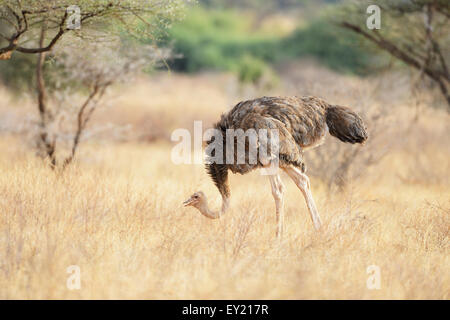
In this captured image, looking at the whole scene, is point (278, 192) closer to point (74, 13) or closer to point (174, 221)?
point (174, 221)

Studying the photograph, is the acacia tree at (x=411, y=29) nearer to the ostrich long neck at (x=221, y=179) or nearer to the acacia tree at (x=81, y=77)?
the acacia tree at (x=81, y=77)

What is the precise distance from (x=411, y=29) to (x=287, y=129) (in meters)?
5.67

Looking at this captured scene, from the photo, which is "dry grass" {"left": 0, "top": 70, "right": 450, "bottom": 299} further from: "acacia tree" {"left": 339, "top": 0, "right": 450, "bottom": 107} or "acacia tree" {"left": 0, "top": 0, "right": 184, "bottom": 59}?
"acacia tree" {"left": 339, "top": 0, "right": 450, "bottom": 107}

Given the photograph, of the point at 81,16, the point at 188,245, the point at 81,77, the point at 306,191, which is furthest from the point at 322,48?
the point at 188,245

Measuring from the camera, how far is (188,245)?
4746 mm

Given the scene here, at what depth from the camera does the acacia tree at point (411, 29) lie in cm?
918

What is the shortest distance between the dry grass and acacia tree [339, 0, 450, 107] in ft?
10.2

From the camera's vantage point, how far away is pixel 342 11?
10289mm

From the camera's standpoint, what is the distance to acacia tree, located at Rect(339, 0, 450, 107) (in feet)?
30.1

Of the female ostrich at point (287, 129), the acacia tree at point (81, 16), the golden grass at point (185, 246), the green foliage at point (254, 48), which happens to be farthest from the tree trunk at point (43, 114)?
the green foliage at point (254, 48)

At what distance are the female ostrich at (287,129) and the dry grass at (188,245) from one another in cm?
25

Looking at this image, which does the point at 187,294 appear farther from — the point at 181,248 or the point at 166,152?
the point at 166,152

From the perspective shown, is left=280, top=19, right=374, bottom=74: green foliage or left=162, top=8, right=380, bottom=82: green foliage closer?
left=280, top=19, right=374, bottom=74: green foliage

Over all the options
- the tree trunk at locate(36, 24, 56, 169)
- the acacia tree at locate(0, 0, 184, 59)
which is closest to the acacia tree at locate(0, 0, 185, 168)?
the acacia tree at locate(0, 0, 184, 59)
